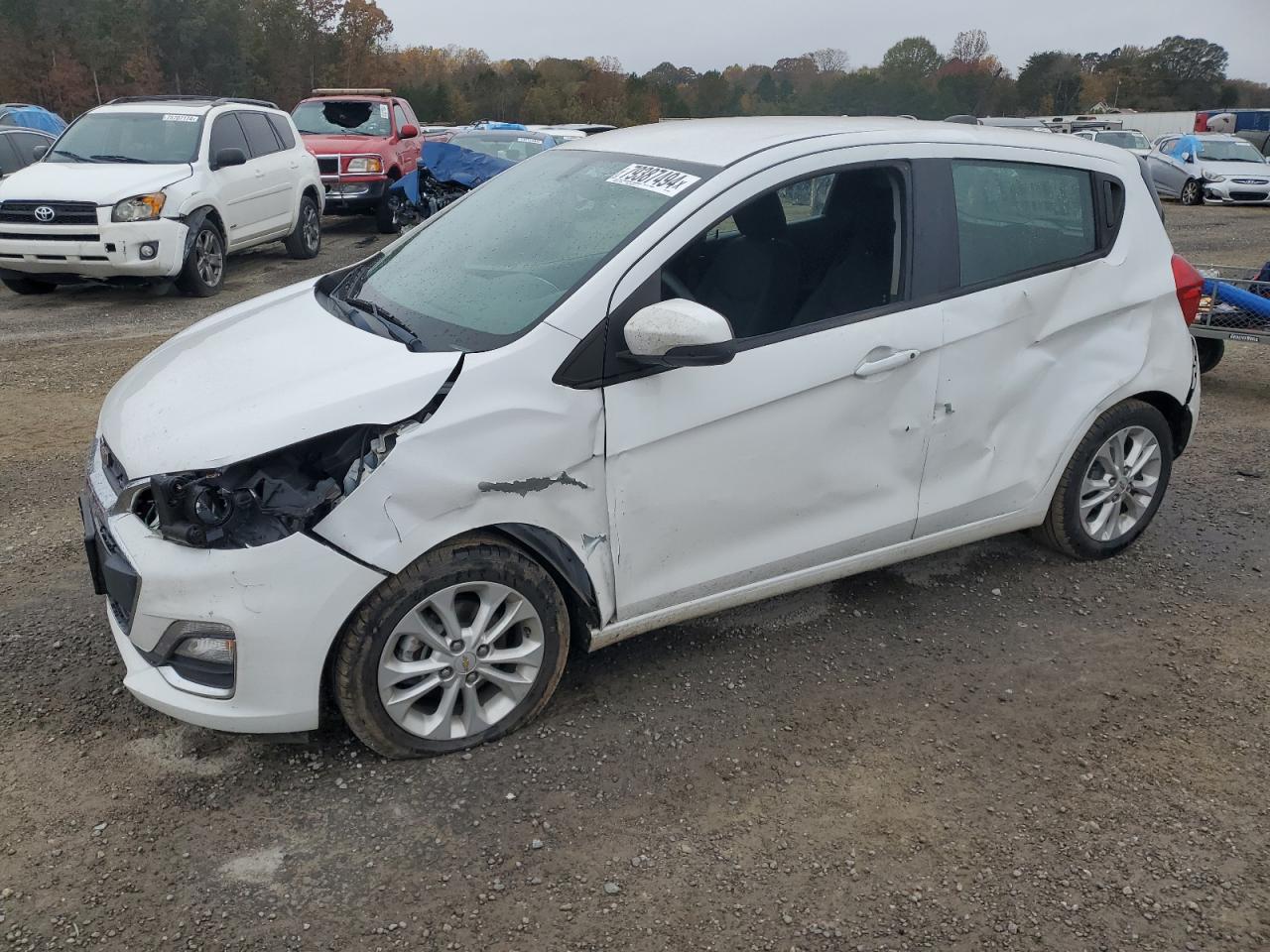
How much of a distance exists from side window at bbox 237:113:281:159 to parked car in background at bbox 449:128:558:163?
3690 millimetres

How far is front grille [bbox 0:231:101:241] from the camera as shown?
374 inches

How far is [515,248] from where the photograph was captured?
361cm

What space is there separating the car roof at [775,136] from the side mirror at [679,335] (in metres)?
0.69

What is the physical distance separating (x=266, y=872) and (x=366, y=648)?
61 cm

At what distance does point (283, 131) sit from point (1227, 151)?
20.3 metres


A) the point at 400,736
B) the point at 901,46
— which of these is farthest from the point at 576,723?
the point at 901,46

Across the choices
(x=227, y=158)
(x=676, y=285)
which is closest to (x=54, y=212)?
(x=227, y=158)

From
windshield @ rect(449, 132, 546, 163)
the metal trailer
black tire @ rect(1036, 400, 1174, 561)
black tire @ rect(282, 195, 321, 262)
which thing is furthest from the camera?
windshield @ rect(449, 132, 546, 163)

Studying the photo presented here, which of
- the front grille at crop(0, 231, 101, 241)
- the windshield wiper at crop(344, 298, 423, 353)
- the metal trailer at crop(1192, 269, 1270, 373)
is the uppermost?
the windshield wiper at crop(344, 298, 423, 353)

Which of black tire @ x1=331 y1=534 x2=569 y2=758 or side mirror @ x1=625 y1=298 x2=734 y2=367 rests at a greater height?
side mirror @ x1=625 y1=298 x2=734 y2=367

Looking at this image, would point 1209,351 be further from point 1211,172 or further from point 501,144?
point 1211,172

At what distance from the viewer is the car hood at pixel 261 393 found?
290cm

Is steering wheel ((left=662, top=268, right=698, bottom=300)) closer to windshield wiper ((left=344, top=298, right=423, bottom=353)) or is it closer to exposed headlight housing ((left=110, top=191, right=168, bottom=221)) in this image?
windshield wiper ((left=344, top=298, right=423, bottom=353))

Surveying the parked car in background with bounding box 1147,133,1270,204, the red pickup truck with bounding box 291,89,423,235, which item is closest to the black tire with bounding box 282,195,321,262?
the red pickup truck with bounding box 291,89,423,235
